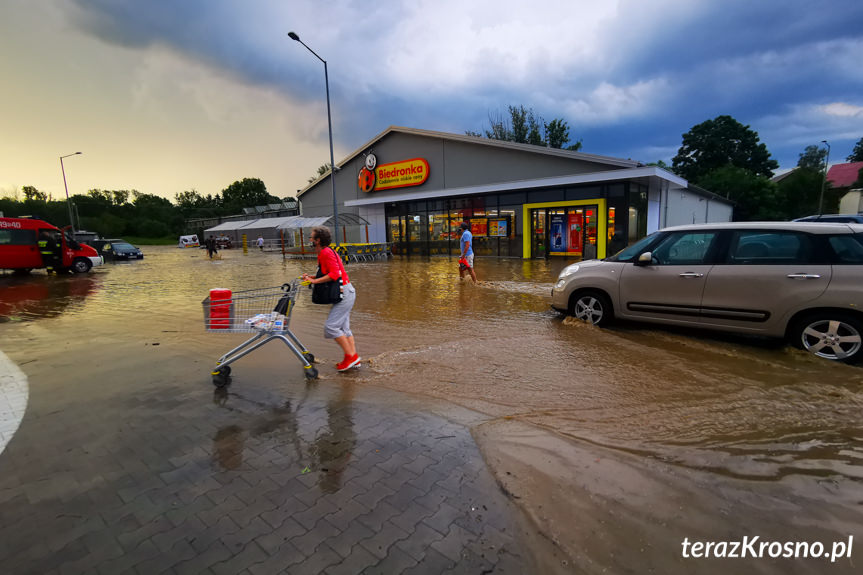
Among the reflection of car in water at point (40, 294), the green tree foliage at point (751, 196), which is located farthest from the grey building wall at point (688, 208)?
the reflection of car in water at point (40, 294)

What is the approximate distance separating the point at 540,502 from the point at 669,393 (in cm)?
242

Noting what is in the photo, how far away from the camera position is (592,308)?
6863 mm

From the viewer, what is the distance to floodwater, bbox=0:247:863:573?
2.31m

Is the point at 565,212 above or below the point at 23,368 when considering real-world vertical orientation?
above

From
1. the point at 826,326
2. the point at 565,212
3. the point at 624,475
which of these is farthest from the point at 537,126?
the point at 624,475

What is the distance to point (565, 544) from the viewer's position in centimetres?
221

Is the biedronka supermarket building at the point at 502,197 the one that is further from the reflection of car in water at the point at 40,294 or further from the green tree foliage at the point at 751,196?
the reflection of car in water at the point at 40,294

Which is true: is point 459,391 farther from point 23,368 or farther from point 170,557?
point 23,368

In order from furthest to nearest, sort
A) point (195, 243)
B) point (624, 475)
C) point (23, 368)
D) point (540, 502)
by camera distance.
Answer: point (195, 243), point (23, 368), point (624, 475), point (540, 502)

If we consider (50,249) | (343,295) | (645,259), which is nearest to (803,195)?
(645,259)

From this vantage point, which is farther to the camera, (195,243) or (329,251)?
(195,243)

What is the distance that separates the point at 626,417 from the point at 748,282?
3.14 meters

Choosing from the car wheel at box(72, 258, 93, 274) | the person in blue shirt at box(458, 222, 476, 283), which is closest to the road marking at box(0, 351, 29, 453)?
the person in blue shirt at box(458, 222, 476, 283)

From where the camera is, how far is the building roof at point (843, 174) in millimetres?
51812
